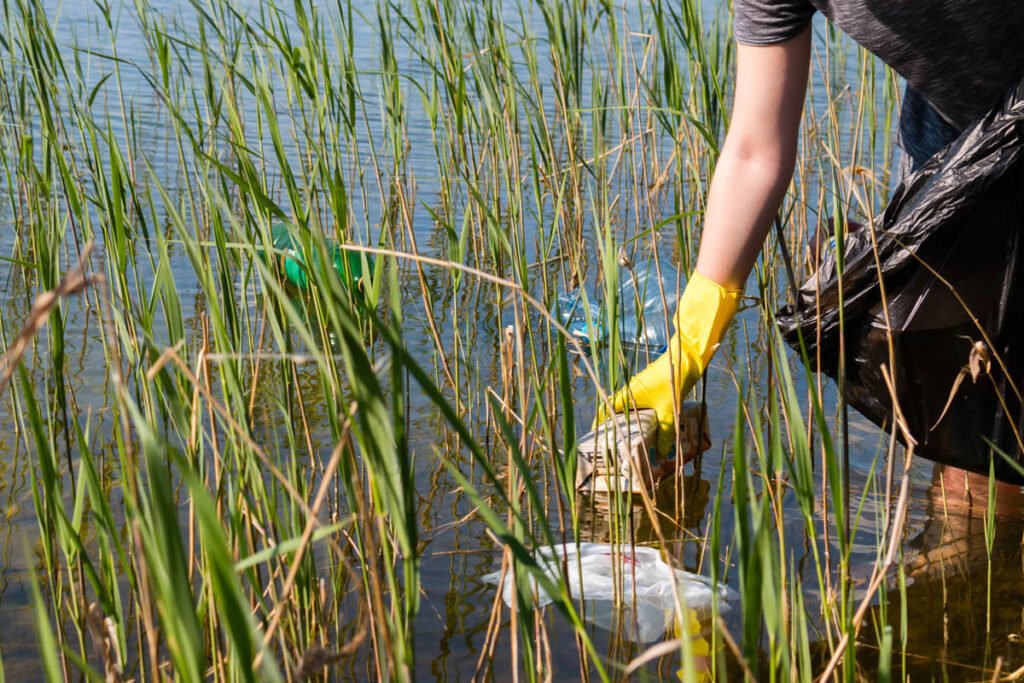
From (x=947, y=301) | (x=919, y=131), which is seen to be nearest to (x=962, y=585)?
(x=947, y=301)

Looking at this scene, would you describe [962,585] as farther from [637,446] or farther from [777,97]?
[777,97]

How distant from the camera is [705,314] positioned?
6.63ft

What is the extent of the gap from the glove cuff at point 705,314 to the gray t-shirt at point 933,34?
0.44m

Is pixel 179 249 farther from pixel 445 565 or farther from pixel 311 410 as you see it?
pixel 445 565

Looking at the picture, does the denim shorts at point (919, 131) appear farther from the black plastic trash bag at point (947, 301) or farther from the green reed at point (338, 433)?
the black plastic trash bag at point (947, 301)

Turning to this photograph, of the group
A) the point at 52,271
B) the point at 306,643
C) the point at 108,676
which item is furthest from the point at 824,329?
the point at 108,676

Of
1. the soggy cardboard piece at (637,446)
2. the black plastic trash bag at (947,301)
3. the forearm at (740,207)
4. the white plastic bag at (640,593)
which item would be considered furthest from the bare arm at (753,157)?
the white plastic bag at (640,593)

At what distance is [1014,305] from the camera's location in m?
1.84

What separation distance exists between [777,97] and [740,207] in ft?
0.65

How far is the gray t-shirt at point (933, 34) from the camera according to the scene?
172 cm

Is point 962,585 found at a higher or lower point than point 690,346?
lower

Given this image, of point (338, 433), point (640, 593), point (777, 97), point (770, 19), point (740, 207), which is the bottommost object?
point (640, 593)

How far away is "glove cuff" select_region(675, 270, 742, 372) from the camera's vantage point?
2.01 metres

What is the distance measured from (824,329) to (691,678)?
4.04ft
